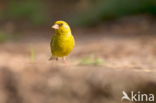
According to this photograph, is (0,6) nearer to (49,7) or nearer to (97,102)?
(49,7)

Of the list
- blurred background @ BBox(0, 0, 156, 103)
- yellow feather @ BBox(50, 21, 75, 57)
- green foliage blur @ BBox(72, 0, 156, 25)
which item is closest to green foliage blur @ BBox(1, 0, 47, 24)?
blurred background @ BBox(0, 0, 156, 103)

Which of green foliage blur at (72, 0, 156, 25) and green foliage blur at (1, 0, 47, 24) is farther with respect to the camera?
green foliage blur at (1, 0, 47, 24)

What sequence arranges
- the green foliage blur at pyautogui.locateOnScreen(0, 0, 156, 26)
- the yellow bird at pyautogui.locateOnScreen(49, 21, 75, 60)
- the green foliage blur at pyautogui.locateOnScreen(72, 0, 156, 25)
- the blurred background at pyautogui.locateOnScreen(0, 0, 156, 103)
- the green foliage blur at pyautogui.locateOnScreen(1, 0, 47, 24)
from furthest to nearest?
1. the green foliage blur at pyautogui.locateOnScreen(1, 0, 47, 24)
2. the green foliage blur at pyautogui.locateOnScreen(0, 0, 156, 26)
3. the green foliage blur at pyautogui.locateOnScreen(72, 0, 156, 25)
4. the blurred background at pyautogui.locateOnScreen(0, 0, 156, 103)
5. the yellow bird at pyautogui.locateOnScreen(49, 21, 75, 60)

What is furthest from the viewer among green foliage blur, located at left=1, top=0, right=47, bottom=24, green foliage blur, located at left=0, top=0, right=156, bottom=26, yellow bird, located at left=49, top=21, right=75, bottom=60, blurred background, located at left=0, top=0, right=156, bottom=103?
green foliage blur, located at left=1, top=0, right=47, bottom=24

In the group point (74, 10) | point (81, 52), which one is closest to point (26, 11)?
point (74, 10)

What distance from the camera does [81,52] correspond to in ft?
25.0

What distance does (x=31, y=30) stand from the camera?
34.5ft

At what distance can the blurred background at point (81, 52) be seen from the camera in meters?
5.34

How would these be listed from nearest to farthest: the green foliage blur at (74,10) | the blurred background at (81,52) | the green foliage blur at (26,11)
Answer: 1. the blurred background at (81,52)
2. the green foliage blur at (74,10)
3. the green foliage blur at (26,11)

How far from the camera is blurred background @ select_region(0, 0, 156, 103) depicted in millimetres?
5343

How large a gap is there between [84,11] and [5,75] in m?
4.74

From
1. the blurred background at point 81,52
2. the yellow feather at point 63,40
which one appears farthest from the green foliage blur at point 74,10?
the yellow feather at point 63,40

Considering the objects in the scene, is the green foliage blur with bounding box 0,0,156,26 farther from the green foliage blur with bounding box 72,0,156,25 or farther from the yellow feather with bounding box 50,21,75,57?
the yellow feather with bounding box 50,21,75,57

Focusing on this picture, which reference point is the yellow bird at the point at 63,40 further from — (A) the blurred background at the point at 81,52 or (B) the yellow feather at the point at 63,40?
(A) the blurred background at the point at 81,52
